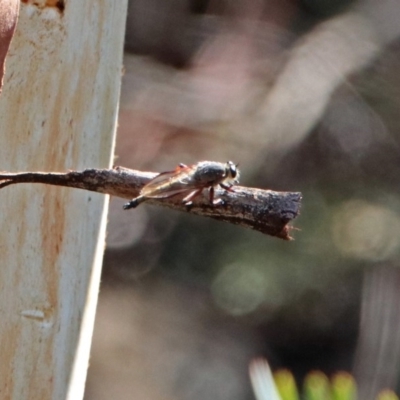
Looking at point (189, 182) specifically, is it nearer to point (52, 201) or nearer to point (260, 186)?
point (52, 201)

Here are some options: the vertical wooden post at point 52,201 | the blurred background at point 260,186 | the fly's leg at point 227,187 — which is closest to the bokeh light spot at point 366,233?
the blurred background at point 260,186

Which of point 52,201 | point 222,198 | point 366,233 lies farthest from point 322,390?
point 366,233

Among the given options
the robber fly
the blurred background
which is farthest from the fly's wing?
the blurred background

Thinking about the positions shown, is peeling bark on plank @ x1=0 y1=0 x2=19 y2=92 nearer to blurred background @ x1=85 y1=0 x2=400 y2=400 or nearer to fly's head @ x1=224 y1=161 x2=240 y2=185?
fly's head @ x1=224 y1=161 x2=240 y2=185

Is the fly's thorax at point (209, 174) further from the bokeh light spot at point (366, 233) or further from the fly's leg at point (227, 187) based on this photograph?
the bokeh light spot at point (366, 233)

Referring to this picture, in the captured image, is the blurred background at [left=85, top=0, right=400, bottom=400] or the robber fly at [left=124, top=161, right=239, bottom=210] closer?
the robber fly at [left=124, top=161, right=239, bottom=210]

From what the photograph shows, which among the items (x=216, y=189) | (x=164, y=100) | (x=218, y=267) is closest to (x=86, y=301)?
(x=216, y=189)
